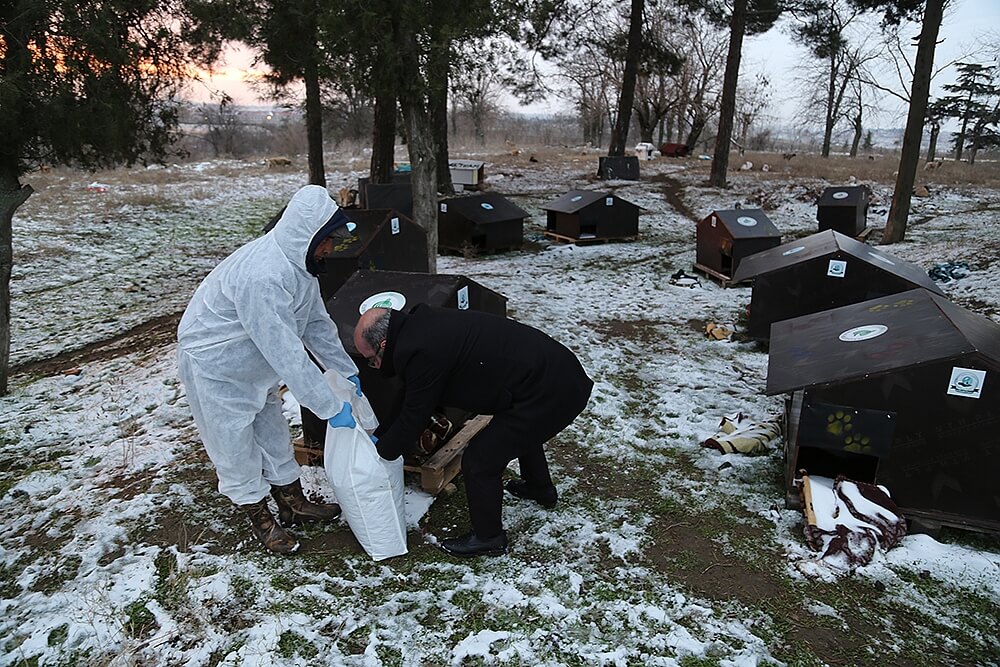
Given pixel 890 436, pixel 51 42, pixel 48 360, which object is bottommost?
pixel 48 360

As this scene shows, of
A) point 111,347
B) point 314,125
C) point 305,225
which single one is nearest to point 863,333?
point 305,225

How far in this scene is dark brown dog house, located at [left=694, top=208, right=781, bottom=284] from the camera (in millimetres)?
8430

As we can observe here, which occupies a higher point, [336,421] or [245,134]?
[245,134]

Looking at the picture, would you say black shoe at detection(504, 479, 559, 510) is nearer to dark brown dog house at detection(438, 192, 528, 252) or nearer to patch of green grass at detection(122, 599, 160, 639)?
patch of green grass at detection(122, 599, 160, 639)

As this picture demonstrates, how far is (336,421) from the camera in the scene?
298 cm

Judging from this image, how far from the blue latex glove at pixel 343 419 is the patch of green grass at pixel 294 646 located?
0.92 metres

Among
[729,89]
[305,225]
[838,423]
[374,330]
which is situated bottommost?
[838,423]

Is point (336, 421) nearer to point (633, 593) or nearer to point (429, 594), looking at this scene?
point (429, 594)

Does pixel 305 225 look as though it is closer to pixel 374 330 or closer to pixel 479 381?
pixel 374 330

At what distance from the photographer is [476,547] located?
3.22 meters

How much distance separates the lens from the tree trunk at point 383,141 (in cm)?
1319

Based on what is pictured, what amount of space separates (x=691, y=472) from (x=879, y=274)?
309 cm

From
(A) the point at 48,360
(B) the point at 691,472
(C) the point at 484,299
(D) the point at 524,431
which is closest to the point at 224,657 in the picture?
(D) the point at 524,431

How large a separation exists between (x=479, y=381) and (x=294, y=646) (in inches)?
55.0
